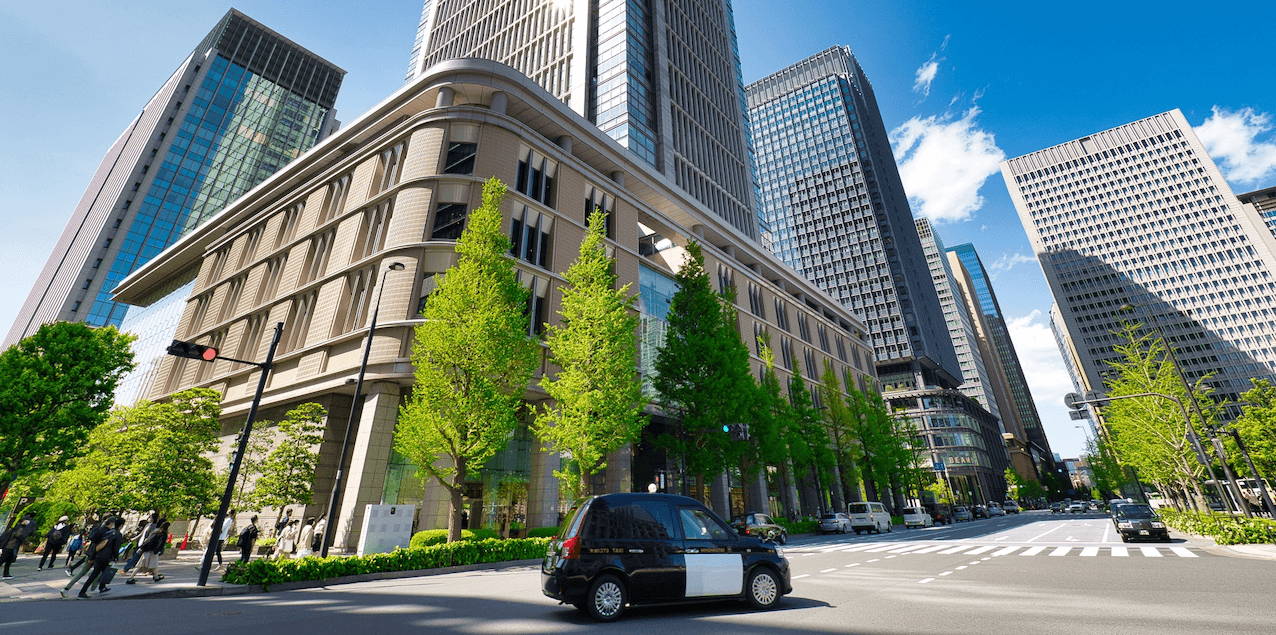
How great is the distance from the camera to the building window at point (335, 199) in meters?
29.6

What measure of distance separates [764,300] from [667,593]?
39.7m

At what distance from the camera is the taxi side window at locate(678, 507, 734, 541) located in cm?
750

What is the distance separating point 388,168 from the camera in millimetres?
27703

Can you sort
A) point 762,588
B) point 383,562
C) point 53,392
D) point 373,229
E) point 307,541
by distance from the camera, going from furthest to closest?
1. point 373,229
2. point 53,392
3. point 307,541
4. point 383,562
5. point 762,588

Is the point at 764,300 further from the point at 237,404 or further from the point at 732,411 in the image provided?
the point at 237,404

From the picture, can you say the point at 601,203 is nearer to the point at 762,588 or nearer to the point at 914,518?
the point at 762,588

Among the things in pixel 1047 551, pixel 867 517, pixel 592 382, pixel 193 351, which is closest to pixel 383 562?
pixel 193 351

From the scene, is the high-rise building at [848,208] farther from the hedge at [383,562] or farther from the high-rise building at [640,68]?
the hedge at [383,562]

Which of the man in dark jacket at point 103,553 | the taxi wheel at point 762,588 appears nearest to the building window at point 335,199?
the man in dark jacket at point 103,553

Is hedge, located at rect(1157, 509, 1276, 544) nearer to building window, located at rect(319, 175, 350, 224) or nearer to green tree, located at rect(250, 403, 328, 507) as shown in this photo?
green tree, located at rect(250, 403, 328, 507)

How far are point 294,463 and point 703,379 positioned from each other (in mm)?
18422

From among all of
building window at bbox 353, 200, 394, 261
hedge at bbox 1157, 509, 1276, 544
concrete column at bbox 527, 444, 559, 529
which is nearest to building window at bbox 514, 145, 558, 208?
building window at bbox 353, 200, 394, 261

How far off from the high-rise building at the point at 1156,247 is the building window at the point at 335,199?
436ft

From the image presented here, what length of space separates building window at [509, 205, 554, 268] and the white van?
24.4 metres
